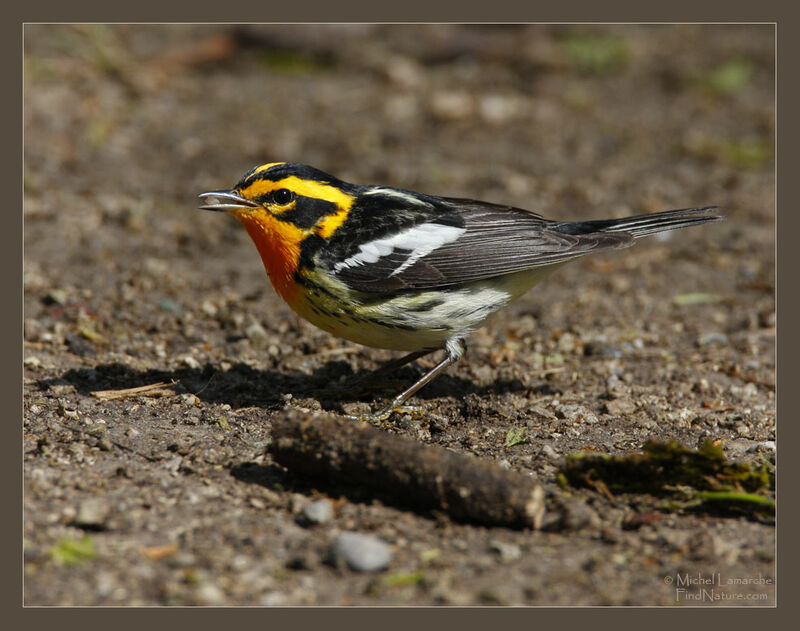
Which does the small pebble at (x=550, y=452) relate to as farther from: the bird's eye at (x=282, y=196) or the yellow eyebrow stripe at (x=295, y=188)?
the bird's eye at (x=282, y=196)

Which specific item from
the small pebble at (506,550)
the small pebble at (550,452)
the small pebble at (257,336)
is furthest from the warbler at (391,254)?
the small pebble at (506,550)

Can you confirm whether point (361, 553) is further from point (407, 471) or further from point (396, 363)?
point (396, 363)

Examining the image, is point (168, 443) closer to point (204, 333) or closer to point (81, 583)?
point (81, 583)

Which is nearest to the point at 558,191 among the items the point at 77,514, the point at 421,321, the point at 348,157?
the point at 348,157

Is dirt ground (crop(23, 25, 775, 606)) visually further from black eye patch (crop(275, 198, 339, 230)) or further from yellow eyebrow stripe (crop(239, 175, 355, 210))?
yellow eyebrow stripe (crop(239, 175, 355, 210))

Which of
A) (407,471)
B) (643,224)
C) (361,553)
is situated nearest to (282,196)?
(407,471)

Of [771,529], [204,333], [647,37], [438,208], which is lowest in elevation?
[771,529]

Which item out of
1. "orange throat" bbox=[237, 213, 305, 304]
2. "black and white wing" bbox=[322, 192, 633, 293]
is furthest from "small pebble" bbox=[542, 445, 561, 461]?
"orange throat" bbox=[237, 213, 305, 304]
